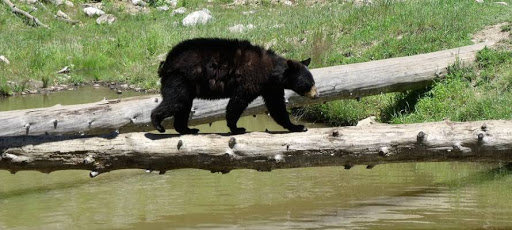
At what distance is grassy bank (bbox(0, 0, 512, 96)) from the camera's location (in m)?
14.5

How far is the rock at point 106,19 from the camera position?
80.4ft

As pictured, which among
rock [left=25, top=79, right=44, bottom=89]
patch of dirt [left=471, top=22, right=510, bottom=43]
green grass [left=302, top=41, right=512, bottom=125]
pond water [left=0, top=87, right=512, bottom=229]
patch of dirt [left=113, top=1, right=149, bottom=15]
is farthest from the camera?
patch of dirt [left=113, top=1, right=149, bottom=15]

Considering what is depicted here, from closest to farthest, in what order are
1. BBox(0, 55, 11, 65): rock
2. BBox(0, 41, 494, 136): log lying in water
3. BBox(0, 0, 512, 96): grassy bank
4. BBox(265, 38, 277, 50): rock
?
BBox(0, 41, 494, 136): log lying in water < BBox(0, 0, 512, 96): grassy bank < BBox(265, 38, 277, 50): rock < BBox(0, 55, 11, 65): rock

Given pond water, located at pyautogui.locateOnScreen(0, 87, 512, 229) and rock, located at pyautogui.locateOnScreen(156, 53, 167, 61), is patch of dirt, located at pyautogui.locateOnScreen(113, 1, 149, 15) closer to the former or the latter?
rock, located at pyautogui.locateOnScreen(156, 53, 167, 61)

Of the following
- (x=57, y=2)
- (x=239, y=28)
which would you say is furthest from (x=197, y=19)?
(x=57, y=2)

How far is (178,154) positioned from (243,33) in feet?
38.1

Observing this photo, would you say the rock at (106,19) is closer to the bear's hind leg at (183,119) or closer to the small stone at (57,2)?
the small stone at (57,2)

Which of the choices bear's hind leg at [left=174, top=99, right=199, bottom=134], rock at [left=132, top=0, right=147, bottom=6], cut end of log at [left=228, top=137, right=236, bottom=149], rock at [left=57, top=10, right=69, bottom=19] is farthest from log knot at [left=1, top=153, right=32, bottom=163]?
rock at [left=132, top=0, right=147, bottom=6]

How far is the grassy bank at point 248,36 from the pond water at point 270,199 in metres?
4.81

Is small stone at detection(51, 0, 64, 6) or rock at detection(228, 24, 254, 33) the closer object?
rock at detection(228, 24, 254, 33)

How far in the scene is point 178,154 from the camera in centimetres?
723

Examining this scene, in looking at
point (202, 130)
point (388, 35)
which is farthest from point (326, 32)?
point (202, 130)

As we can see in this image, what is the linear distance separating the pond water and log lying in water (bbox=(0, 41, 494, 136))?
0.79m

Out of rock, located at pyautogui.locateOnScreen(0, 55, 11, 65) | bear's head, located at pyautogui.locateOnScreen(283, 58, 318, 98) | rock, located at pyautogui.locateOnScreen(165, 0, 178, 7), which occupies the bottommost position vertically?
rock, located at pyautogui.locateOnScreen(0, 55, 11, 65)
